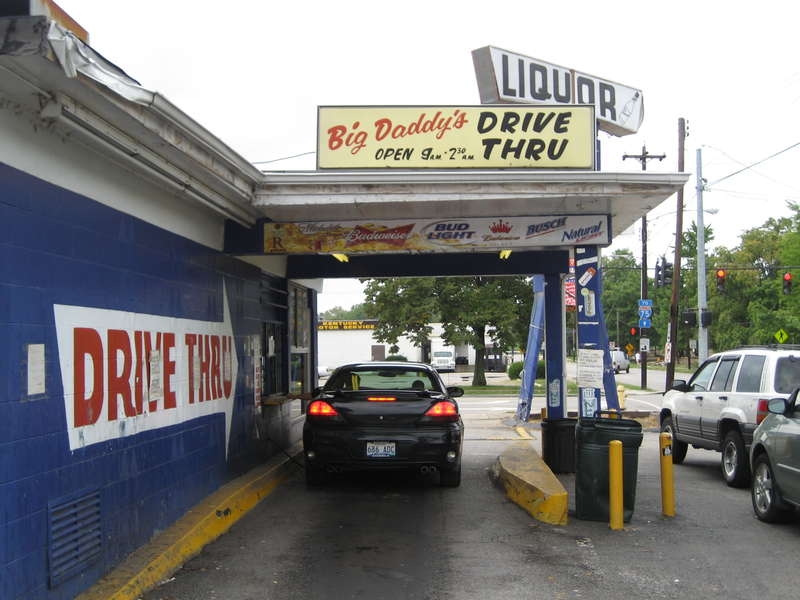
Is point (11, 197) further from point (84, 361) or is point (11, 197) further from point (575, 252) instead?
point (575, 252)

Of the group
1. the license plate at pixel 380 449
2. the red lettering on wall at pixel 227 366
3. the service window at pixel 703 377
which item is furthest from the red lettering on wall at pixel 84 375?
the service window at pixel 703 377

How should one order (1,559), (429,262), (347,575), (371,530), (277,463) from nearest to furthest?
→ 1. (1,559)
2. (347,575)
3. (371,530)
4. (277,463)
5. (429,262)

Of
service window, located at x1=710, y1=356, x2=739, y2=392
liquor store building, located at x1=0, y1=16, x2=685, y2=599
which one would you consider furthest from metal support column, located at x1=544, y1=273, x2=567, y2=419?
liquor store building, located at x1=0, y1=16, x2=685, y2=599

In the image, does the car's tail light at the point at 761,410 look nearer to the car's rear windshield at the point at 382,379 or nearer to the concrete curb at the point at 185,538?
the car's rear windshield at the point at 382,379

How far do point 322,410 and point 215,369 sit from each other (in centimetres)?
142

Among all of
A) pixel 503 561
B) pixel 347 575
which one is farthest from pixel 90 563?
pixel 503 561

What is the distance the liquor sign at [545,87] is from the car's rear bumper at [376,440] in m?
7.99

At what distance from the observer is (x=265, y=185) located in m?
8.89

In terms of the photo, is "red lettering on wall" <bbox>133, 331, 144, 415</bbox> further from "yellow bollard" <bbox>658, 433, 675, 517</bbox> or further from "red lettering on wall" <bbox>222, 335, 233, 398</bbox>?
"yellow bollard" <bbox>658, 433, 675, 517</bbox>

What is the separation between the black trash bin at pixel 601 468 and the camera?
27.0 ft

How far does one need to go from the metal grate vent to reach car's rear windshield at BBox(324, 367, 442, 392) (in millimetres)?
4663

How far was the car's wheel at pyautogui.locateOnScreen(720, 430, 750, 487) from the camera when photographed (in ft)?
34.5

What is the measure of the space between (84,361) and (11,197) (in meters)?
1.34

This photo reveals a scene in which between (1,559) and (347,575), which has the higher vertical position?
(1,559)
